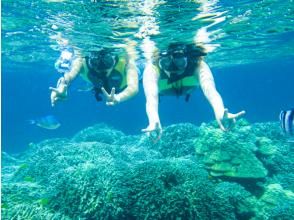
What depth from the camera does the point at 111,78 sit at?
28.8ft

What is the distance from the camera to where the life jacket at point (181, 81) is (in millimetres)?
8602

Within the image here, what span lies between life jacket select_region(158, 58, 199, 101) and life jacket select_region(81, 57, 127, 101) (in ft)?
3.75

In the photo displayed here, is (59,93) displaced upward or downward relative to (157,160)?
upward

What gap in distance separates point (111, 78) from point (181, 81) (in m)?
2.06

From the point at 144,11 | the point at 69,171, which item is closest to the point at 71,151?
the point at 69,171

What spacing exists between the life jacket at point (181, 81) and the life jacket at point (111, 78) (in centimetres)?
114

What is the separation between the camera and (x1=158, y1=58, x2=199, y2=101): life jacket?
8.60m

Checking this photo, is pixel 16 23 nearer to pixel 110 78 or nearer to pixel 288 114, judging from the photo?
pixel 110 78

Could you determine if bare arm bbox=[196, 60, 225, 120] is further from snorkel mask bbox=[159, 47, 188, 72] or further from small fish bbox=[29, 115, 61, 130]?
small fish bbox=[29, 115, 61, 130]

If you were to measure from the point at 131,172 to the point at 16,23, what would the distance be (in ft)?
39.8

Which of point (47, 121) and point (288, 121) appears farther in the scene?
point (47, 121)

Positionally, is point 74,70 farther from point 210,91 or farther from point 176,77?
point 210,91

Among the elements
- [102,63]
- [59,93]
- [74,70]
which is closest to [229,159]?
[102,63]

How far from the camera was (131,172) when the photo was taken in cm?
793
